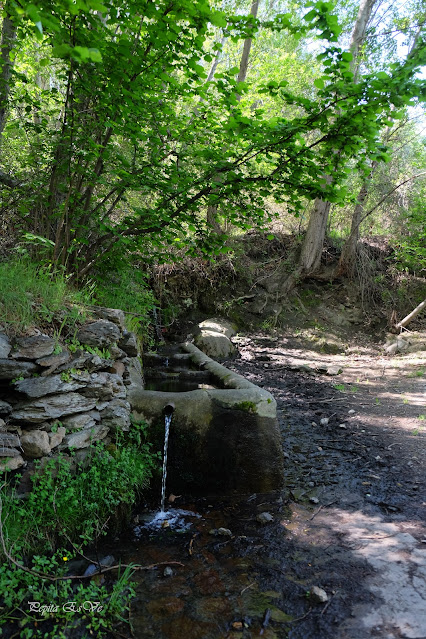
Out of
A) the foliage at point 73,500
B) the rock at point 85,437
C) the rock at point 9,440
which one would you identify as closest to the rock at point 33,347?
the rock at point 9,440

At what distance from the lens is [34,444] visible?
2.63 metres

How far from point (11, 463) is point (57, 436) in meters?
0.37

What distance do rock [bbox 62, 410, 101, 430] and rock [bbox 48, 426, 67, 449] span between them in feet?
0.21

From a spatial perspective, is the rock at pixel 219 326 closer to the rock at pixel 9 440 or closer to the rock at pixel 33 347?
the rock at pixel 33 347

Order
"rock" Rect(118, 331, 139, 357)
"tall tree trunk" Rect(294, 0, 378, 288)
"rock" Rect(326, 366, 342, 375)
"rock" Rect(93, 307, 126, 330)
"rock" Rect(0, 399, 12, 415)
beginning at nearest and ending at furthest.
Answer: "rock" Rect(0, 399, 12, 415), "rock" Rect(93, 307, 126, 330), "rock" Rect(118, 331, 139, 357), "rock" Rect(326, 366, 342, 375), "tall tree trunk" Rect(294, 0, 378, 288)

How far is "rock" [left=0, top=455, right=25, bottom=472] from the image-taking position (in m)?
2.42

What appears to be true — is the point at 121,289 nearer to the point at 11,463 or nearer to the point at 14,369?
the point at 14,369

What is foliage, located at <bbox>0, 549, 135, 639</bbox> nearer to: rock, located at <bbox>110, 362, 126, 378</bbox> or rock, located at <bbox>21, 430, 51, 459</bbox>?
rock, located at <bbox>21, 430, 51, 459</bbox>

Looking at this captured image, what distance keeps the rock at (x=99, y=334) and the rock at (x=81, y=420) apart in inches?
25.7

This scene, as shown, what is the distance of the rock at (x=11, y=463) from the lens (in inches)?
95.3

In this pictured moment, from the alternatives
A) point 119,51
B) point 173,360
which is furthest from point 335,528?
point 119,51

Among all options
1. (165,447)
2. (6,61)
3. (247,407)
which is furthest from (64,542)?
(6,61)

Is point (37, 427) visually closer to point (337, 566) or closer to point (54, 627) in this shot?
point (54, 627)

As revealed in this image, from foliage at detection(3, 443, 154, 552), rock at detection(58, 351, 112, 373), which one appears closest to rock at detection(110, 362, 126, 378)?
rock at detection(58, 351, 112, 373)
